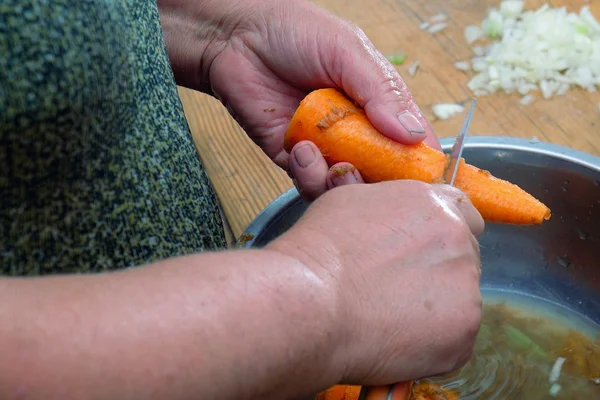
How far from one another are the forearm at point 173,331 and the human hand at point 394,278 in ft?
0.10

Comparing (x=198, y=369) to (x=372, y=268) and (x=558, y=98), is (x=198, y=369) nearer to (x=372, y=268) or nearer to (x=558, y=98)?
(x=372, y=268)

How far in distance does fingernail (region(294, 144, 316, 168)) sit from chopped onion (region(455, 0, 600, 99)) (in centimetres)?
73

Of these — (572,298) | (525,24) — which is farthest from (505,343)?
(525,24)

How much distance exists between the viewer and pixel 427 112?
138 centimetres

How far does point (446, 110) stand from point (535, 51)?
31 centimetres

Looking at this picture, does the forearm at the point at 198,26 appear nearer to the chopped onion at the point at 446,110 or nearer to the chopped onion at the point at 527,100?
the chopped onion at the point at 446,110

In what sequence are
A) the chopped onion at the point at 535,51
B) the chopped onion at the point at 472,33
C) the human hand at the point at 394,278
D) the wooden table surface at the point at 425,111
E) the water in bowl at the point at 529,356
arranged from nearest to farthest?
1. the human hand at the point at 394,278
2. the water in bowl at the point at 529,356
3. the wooden table surface at the point at 425,111
4. the chopped onion at the point at 535,51
5. the chopped onion at the point at 472,33

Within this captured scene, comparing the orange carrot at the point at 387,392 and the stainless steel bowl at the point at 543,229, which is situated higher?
the orange carrot at the point at 387,392

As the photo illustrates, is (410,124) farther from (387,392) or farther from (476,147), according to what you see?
(387,392)

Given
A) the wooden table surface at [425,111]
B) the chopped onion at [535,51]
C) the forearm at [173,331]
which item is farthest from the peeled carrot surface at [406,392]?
the chopped onion at [535,51]

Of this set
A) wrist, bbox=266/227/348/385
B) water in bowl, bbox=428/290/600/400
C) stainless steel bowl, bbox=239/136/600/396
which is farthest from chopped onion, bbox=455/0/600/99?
wrist, bbox=266/227/348/385

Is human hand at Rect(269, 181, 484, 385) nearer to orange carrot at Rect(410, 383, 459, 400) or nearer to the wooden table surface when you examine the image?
orange carrot at Rect(410, 383, 459, 400)

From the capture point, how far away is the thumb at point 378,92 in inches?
32.3

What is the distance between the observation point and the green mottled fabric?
57 cm
